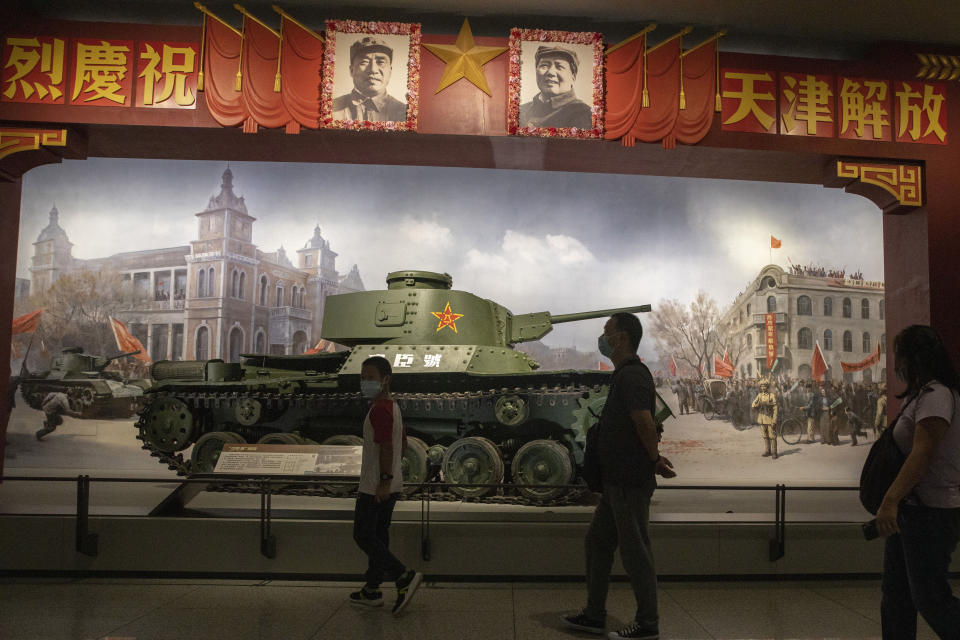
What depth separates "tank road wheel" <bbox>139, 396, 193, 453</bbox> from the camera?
338 inches

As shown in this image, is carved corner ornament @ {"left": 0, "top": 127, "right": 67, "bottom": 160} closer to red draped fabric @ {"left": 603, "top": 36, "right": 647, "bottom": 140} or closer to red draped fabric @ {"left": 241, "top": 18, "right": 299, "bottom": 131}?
red draped fabric @ {"left": 241, "top": 18, "right": 299, "bottom": 131}

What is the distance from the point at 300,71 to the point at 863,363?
1169 centimetres

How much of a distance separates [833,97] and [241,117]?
597cm

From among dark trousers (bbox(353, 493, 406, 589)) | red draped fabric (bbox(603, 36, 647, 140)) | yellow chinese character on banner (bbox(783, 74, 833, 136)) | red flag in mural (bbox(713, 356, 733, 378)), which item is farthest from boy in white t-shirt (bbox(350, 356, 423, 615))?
red flag in mural (bbox(713, 356, 733, 378))

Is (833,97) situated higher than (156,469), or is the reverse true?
(833,97)

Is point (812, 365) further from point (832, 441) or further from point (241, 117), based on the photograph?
point (241, 117)

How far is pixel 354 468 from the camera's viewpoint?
520 centimetres

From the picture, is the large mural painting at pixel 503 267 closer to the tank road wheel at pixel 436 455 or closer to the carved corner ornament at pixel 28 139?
the tank road wheel at pixel 436 455

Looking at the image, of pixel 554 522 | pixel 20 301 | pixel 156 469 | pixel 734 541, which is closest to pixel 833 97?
pixel 734 541

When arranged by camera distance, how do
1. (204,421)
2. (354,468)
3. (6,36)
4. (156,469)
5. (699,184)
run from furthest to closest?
(699,184)
(156,469)
(204,421)
(6,36)
(354,468)

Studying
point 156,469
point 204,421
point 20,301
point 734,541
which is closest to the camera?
point 734,541

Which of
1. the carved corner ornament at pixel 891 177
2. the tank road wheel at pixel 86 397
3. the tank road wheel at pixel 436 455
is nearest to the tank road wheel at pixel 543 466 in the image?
the tank road wheel at pixel 436 455

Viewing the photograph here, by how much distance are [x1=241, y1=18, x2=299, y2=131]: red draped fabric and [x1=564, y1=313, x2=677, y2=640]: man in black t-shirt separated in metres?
4.59

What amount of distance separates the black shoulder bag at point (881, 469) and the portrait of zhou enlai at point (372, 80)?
5.27 metres
